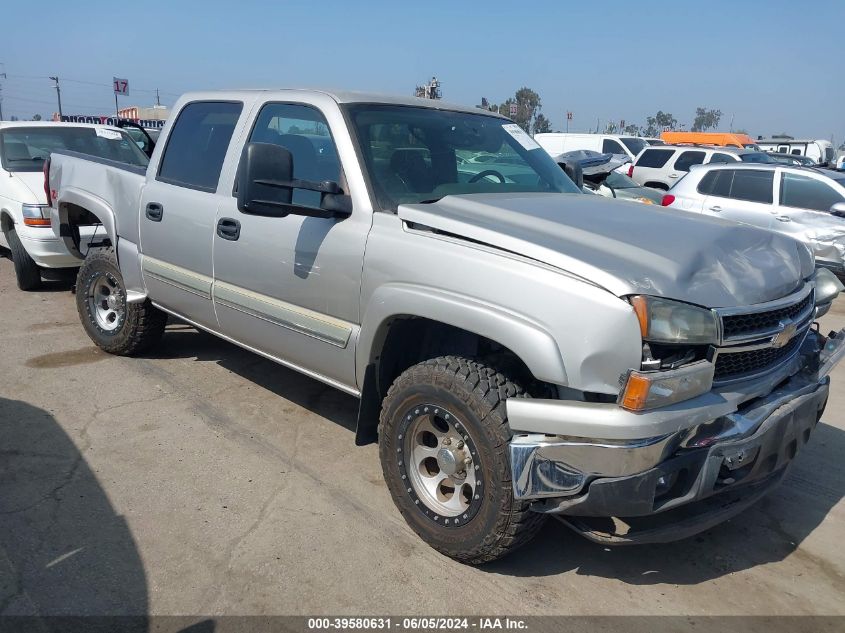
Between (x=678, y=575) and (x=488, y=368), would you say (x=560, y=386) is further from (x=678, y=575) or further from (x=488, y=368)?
(x=678, y=575)

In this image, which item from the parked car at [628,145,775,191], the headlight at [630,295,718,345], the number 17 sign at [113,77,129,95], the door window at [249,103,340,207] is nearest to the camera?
the headlight at [630,295,718,345]

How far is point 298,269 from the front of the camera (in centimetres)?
356

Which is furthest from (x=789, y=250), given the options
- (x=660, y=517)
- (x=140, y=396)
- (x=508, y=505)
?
(x=140, y=396)

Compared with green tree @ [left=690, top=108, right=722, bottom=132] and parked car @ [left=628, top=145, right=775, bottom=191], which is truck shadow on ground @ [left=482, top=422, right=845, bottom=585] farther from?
green tree @ [left=690, top=108, right=722, bottom=132]

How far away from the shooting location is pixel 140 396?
4.75 m

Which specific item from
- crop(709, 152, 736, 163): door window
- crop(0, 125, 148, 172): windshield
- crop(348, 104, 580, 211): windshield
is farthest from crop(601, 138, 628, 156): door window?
crop(348, 104, 580, 211): windshield

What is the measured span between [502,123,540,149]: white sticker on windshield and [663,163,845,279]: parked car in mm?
5131

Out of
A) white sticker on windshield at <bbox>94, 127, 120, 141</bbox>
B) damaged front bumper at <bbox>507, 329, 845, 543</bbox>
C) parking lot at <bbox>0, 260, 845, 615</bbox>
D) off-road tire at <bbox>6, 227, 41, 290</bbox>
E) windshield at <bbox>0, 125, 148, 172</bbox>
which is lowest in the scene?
parking lot at <bbox>0, 260, 845, 615</bbox>

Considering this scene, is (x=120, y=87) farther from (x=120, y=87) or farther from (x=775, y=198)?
(x=775, y=198)

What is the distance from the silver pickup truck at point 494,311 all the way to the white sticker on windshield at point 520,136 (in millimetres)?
25

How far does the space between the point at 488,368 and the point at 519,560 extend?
0.93 m

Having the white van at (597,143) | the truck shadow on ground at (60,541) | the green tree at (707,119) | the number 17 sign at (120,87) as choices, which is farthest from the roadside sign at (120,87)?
the green tree at (707,119)

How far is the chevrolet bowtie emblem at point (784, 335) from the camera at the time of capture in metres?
2.87

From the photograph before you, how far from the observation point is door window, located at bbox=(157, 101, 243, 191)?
13.8 feet
